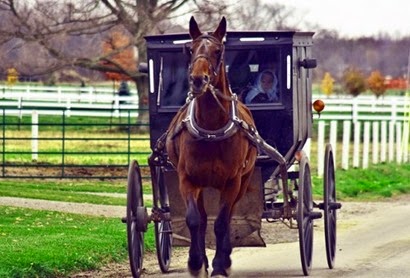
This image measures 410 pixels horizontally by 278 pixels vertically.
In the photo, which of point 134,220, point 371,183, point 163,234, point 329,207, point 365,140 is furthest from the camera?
point 365,140

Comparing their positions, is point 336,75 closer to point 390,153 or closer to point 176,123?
point 390,153

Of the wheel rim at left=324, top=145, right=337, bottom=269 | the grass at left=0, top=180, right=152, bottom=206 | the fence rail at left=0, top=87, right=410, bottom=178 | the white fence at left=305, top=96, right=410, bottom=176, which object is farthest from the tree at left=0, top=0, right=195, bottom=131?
the wheel rim at left=324, top=145, right=337, bottom=269

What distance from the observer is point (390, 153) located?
3203 centimetres

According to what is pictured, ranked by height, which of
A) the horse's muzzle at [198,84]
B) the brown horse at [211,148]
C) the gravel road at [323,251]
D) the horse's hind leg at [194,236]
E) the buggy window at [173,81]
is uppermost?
the buggy window at [173,81]

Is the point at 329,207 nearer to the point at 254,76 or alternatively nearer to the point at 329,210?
the point at 329,210

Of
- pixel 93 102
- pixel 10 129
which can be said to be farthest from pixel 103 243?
pixel 93 102

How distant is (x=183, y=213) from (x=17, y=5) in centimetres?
2278

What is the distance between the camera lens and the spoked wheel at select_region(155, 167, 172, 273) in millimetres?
13570

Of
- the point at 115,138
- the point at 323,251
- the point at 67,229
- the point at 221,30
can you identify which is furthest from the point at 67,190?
the point at 221,30

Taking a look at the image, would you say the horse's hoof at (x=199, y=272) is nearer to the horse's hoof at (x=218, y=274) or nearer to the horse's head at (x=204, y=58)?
the horse's hoof at (x=218, y=274)

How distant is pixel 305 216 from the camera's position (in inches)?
533

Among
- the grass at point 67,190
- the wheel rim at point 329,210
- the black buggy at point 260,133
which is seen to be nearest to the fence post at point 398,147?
the grass at point 67,190

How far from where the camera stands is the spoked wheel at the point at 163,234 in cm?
1357

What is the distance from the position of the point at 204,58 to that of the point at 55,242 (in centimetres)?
409
